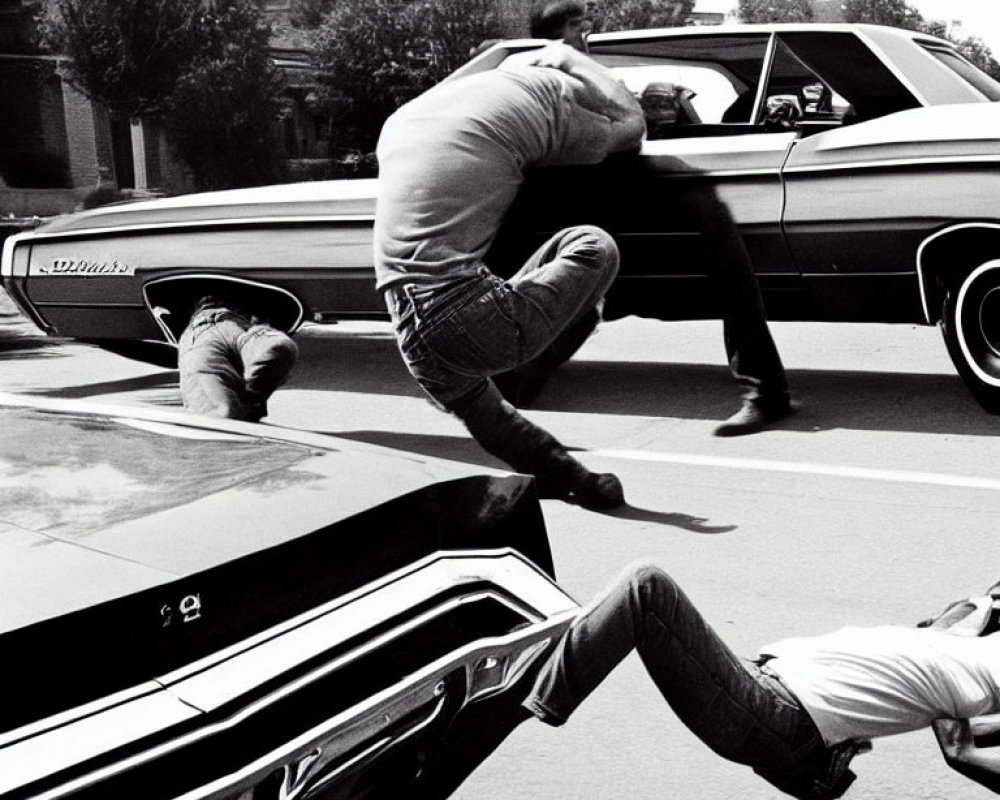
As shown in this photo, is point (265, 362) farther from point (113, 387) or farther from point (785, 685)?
point (785, 685)

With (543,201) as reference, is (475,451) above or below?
below

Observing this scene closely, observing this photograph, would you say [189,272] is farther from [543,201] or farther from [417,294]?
[417,294]

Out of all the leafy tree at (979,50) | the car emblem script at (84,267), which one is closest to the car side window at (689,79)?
the car emblem script at (84,267)

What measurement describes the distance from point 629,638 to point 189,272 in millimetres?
5295

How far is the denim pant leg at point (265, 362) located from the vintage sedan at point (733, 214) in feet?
4.50

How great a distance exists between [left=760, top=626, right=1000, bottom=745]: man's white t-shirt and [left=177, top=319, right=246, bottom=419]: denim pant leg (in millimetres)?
3244

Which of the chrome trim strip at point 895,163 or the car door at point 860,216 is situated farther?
the car door at point 860,216

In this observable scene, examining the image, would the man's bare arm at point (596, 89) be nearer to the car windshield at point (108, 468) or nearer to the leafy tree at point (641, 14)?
the car windshield at point (108, 468)

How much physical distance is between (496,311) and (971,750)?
7.84 ft

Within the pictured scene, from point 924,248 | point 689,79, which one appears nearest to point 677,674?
point 924,248

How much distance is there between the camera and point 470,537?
255 cm

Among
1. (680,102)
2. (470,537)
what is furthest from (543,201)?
(470,537)

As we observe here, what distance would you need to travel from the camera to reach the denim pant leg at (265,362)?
221 inches

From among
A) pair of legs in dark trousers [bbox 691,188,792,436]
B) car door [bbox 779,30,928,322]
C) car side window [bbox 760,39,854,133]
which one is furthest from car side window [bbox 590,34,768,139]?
pair of legs in dark trousers [bbox 691,188,792,436]
